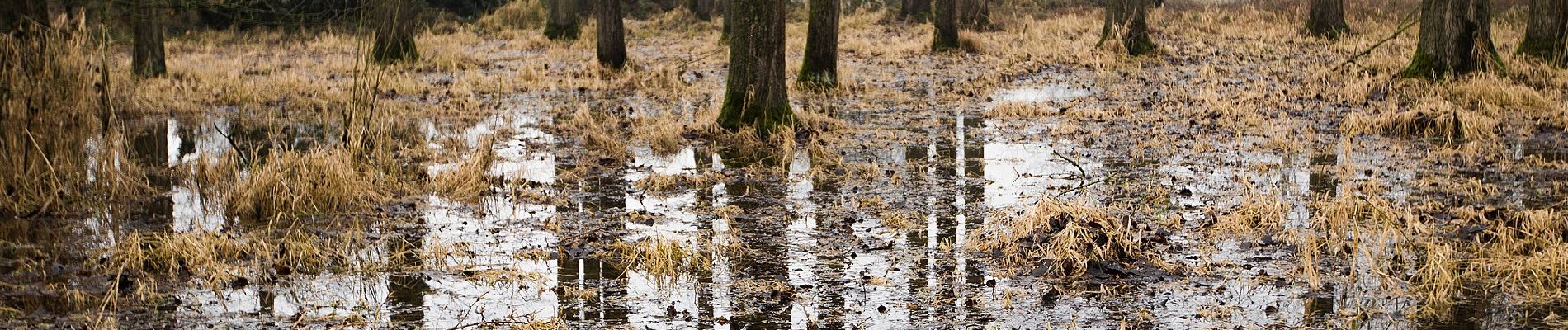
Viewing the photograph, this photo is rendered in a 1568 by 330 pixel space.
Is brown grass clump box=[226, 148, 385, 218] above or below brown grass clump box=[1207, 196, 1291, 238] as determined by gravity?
below

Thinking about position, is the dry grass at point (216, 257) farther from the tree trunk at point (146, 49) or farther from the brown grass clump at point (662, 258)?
the tree trunk at point (146, 49)

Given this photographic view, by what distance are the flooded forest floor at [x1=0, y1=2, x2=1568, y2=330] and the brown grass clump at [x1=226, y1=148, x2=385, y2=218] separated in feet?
0.09

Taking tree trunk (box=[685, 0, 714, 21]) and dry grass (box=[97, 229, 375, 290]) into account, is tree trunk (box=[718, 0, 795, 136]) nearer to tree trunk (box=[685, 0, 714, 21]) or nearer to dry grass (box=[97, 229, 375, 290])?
dry grass (box=[97, 229, 375, 290])

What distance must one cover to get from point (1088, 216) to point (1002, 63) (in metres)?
13.5

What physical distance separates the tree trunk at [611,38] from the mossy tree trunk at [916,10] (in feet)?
43.8

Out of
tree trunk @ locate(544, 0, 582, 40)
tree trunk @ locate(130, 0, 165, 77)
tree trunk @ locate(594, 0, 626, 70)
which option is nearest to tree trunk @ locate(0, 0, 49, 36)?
tree trunk @ locate(130, 0, 165, 77)

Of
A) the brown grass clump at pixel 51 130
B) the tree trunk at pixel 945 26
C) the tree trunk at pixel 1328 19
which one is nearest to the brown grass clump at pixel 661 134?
the brown grass clump at pixel 51 130

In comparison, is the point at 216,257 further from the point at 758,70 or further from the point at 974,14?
the point at 974,14

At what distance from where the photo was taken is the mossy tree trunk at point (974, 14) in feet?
95.1

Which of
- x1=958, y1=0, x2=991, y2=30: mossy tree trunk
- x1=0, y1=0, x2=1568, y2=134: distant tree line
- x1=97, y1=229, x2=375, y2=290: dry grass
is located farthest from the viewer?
x1=958, y1=0, x2=991, y2=30: mossy tree trunk

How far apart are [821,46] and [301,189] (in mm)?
9326

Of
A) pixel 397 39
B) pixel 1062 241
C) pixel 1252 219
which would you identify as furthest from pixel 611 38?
pixel 1062 241

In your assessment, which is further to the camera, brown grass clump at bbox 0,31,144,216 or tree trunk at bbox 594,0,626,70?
tree trunk at bbox 594,0,626,70

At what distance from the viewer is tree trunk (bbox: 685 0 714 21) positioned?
114 feet
